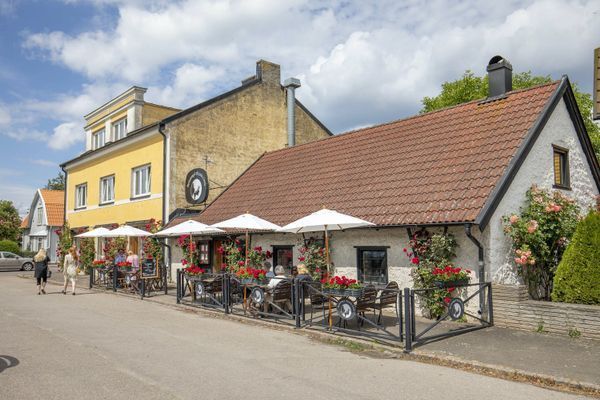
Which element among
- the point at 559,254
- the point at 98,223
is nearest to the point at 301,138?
the point at 98,223

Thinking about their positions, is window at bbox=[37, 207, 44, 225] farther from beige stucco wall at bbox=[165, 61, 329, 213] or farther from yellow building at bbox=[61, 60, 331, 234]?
beige stucco wall at bbox=[165, 61, 329, 213]

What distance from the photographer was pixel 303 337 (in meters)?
10.0

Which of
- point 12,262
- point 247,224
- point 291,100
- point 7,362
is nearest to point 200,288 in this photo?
point 247,224

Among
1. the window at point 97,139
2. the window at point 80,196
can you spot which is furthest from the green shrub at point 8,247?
the window at point 97,139

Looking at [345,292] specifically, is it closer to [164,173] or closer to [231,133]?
[164,173]

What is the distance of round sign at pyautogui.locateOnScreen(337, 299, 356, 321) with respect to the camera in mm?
9641

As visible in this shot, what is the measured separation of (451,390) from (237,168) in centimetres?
1906

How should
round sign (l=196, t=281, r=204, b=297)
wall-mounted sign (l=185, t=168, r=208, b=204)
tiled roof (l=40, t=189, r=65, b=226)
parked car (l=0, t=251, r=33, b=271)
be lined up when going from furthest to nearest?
tiled roof (l=40, t=189, r=65, b=226) → parked car (l=0, t=251, r=33, b=271) → wall-mounted sign (l=185, t=168, r=208, b=204) → round sign (l=196, t=281, r=204, b=297)

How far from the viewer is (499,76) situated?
48.8 ft

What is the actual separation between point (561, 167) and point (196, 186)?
1460cm

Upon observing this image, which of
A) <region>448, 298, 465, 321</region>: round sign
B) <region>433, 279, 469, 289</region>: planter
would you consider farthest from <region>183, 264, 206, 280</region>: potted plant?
<region>448, 298, 465, 321</region>: round sign

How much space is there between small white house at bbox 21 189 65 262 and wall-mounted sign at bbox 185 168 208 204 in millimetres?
24105

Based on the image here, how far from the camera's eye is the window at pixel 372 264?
41.9ft

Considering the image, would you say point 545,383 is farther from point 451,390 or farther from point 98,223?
point 98,223
